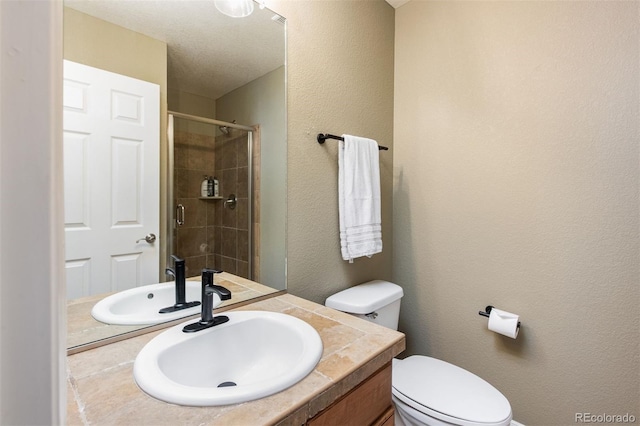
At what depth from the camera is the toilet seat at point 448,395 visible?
1.05 m

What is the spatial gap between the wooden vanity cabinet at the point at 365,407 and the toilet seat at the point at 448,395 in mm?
296

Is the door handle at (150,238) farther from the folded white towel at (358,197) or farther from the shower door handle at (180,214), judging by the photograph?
the folded white towel at (358,197)

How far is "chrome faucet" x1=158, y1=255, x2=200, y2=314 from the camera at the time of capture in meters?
1.00

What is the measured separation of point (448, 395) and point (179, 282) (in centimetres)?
109

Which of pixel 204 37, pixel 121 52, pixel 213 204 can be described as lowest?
pixel 213 204

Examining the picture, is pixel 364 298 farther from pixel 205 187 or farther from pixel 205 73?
pixel 205 73

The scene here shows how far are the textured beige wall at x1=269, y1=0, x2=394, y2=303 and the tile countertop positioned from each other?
52cm

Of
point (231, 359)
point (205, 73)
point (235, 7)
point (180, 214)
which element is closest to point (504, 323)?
point (231, 359)

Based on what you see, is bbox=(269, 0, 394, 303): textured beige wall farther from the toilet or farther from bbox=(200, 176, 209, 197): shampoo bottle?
bbox=(200, 176, 209, 197): shampoo bottle

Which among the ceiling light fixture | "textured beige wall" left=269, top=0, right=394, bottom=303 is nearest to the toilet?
"textured beige wall" left=269, top=0, right=394, bottom=303

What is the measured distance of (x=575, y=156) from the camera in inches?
49.5

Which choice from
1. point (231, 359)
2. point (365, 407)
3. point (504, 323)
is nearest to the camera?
point (365, 407)

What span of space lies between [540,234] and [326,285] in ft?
3.28

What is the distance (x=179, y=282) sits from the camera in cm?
101
